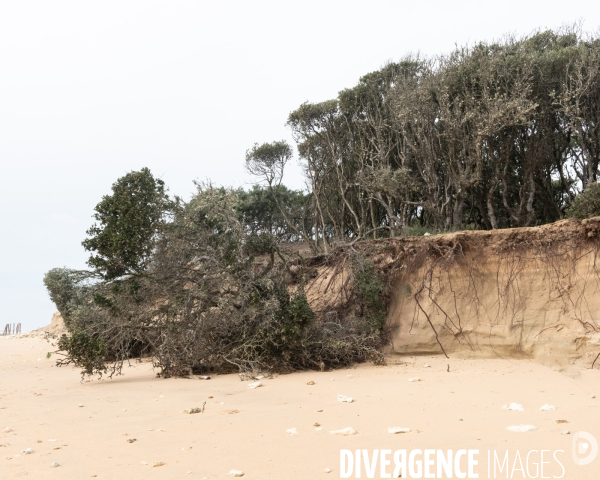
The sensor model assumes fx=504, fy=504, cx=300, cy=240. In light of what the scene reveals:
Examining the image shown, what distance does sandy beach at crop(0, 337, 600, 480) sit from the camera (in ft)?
15.8

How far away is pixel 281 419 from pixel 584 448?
3497mm

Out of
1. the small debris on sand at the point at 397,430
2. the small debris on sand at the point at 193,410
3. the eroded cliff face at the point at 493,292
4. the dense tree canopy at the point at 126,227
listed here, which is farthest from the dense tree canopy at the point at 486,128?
the small debris on sand at the point at 397,430

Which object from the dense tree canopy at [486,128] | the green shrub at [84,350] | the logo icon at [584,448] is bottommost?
the logo icon at [584,448]

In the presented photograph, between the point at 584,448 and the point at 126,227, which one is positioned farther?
the point at 126,227

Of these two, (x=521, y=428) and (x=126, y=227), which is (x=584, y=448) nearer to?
(x=521, y=428)

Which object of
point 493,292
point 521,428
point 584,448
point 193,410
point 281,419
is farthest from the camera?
point 493,292

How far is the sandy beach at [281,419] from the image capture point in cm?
481

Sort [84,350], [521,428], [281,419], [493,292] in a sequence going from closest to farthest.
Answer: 1. [521,428]
2. [281,419]
3. [84,350]
4. [493,292]

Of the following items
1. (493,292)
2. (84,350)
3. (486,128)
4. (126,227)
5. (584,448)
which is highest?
(486,128)

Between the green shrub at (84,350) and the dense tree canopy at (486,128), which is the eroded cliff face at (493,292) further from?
the green shrub at (84,350)

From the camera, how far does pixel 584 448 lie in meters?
4.87

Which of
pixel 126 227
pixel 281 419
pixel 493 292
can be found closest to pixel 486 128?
pixel 493 292

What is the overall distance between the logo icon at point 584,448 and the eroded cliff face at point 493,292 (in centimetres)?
620

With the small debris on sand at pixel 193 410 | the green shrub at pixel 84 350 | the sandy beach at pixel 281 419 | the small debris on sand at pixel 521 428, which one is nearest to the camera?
the sandy beach at pixel 281 419
